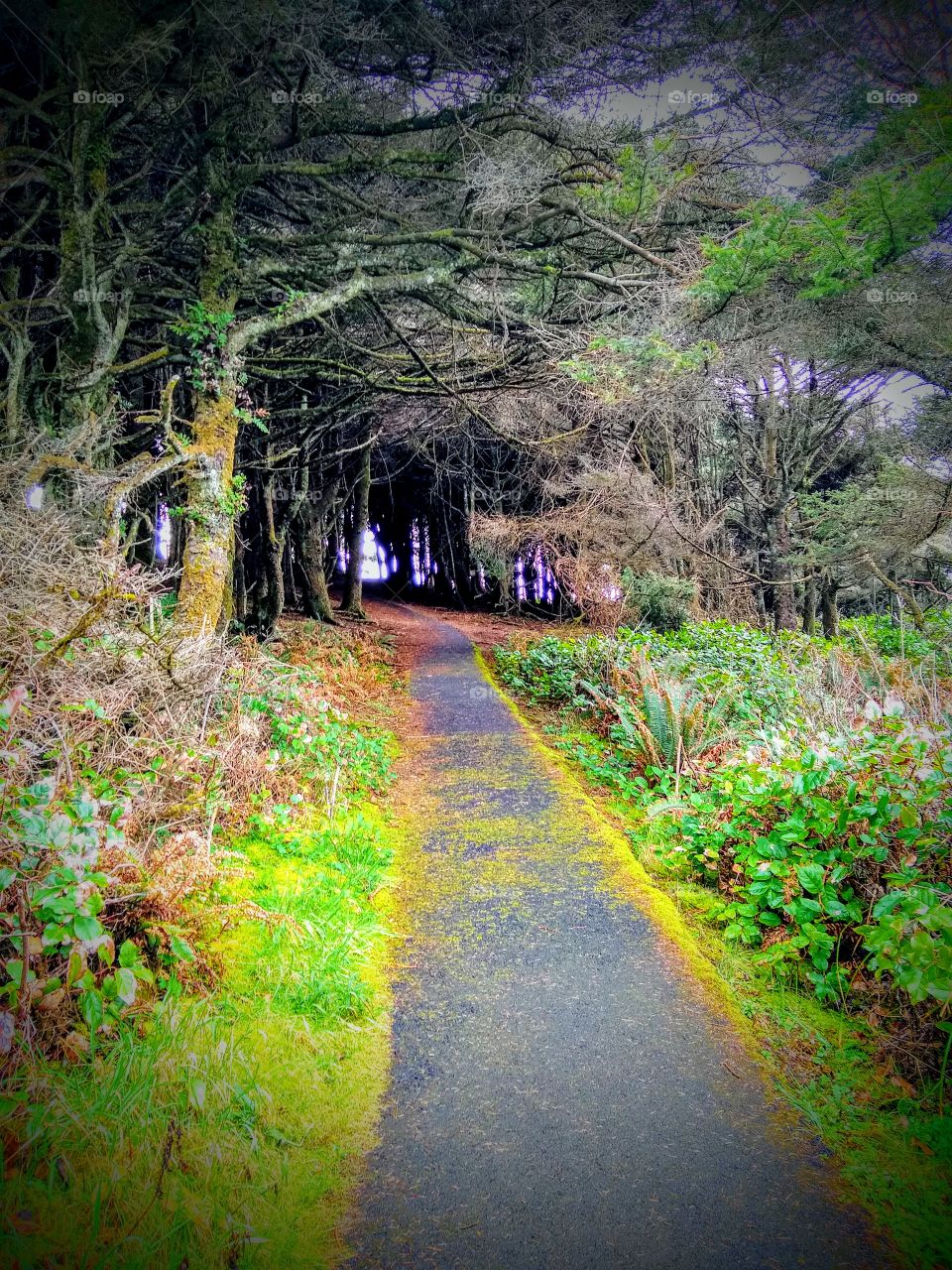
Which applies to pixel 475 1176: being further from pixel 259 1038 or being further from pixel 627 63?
pixel 627 63

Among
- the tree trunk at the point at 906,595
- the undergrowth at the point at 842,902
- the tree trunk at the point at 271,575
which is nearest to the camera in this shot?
the undergrowth at the point at 842,902

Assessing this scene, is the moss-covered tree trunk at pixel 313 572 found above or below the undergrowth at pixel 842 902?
above

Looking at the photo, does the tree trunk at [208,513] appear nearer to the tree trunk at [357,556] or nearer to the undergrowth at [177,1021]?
the undergrowth at [177,1021]

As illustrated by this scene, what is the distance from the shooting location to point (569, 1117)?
8.34ft

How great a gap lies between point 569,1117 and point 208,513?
611 cm

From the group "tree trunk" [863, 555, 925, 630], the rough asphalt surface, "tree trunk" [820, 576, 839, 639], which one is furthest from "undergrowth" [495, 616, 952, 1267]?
"tree trunk" [820, 576, 839, 639]

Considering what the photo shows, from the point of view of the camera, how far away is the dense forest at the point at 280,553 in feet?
7.93

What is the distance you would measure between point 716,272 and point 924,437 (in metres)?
12.8

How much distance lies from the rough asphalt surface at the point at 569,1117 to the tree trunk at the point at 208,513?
3874 mm

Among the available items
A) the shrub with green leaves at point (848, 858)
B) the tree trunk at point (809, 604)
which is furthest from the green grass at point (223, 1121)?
the tree trunk at point (809, 604)

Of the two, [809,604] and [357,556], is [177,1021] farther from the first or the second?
[809,604]

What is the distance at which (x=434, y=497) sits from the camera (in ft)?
87.6

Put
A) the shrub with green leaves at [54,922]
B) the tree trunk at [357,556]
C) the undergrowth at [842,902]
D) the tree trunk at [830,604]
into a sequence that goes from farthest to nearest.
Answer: the tree trunk at [830,604] → the tree trunk at [357,556] → the undergrowth at [842,902] → the shrub with green leaves at [54,922]

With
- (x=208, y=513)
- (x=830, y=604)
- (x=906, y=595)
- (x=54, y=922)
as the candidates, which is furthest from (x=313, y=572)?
(x=830, y=604)
